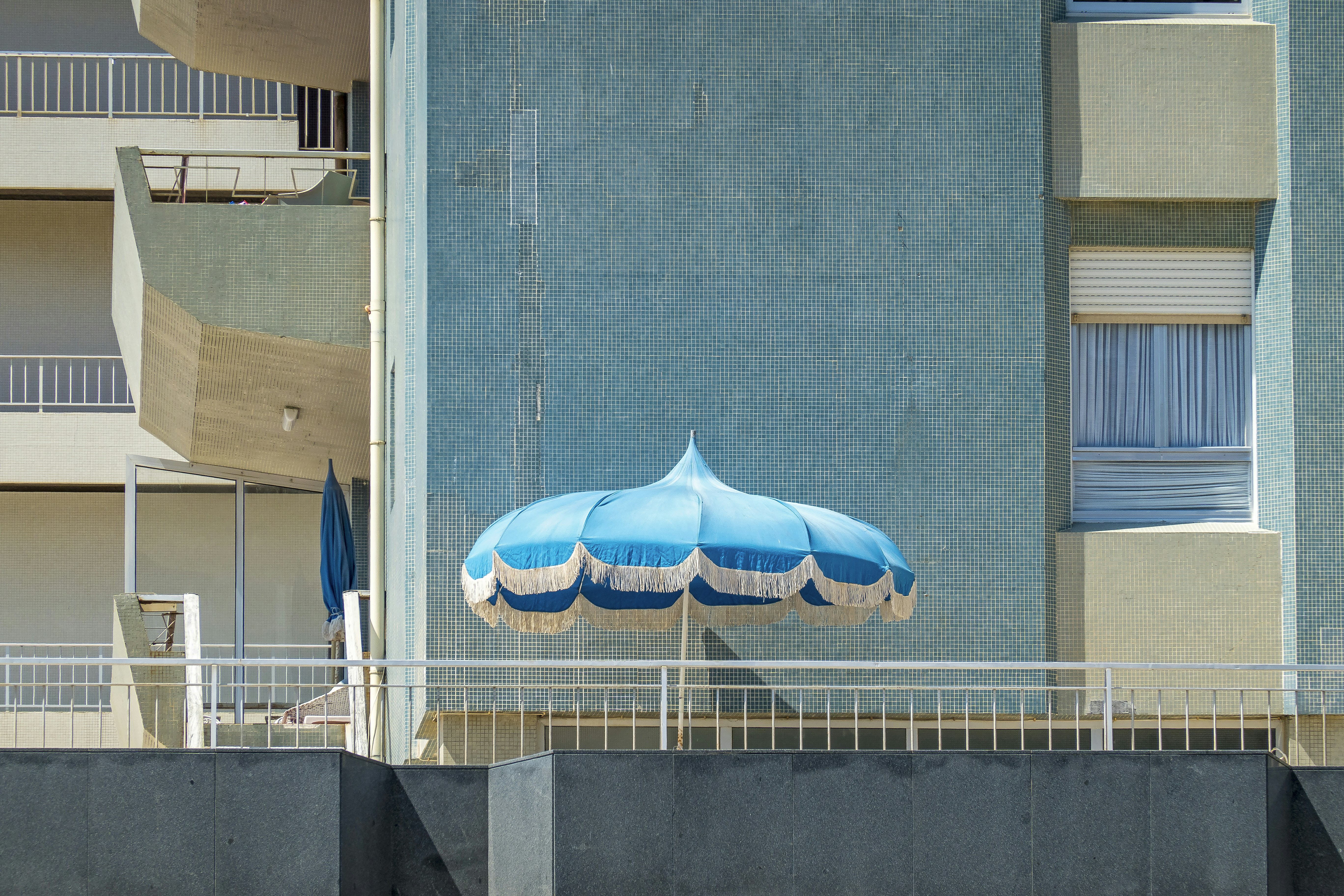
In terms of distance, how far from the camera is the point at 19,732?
70.7 ft

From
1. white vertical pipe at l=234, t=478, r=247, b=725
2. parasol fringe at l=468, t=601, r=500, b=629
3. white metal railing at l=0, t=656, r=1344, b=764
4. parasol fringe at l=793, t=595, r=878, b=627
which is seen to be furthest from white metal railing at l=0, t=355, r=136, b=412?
parasol fringe at l=793, t=595, r=878, b=627

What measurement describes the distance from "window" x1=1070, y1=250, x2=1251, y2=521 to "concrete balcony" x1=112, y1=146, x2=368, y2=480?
5.90 m

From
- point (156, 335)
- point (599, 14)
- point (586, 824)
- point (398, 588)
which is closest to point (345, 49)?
point (156, 335)

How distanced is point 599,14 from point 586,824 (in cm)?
590

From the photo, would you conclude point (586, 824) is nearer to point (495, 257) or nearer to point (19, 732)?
point (495, 257)

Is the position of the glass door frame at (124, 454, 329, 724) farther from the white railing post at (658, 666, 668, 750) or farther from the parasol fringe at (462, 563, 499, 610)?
the white railing post at (658, 666, 668, 750)

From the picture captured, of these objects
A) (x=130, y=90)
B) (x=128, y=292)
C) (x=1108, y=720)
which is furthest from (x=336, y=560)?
(x=130, y=90)

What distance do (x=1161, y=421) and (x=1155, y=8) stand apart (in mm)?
3199

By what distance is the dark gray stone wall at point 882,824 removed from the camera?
9945 millimetres

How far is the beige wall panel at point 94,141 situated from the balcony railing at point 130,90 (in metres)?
0.15

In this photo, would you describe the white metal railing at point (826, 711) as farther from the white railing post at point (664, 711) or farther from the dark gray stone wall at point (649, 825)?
the dark gray stone wall at point (649, 825)

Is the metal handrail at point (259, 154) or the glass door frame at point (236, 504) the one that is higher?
the metal handrail at point (259, 154)

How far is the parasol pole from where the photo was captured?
1027 cm

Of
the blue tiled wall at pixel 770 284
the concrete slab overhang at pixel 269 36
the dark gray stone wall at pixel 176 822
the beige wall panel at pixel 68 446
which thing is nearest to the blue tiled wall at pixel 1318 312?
the blue tiled wall at pixel 770 284
